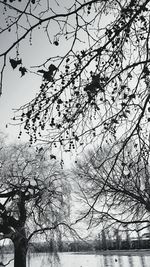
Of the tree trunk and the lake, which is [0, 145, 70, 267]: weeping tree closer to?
the tree trunk

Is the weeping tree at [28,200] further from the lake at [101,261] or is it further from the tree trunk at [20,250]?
the lake at [101,261]

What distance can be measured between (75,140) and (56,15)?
175 cm

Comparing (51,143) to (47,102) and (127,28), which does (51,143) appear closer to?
(47,102)

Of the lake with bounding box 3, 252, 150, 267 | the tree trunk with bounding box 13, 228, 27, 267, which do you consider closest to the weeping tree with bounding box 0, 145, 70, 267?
the tree trunk with bounding box 13, 228, 27, 267

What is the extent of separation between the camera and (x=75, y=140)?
381 centimetres

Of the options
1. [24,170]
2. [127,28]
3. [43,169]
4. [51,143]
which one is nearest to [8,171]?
[24,170]

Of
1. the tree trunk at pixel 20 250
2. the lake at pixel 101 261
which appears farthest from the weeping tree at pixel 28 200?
the lake at pixel 101 261

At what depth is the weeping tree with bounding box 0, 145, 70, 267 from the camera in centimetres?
1304

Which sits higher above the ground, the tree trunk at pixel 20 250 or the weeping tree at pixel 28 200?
the weeping tree at pixel 28 200

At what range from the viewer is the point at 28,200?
13.6 meters

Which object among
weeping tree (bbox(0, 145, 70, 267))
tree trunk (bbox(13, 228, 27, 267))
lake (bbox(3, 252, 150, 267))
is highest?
weeping tree (bbox(0, 145, 70, 267))

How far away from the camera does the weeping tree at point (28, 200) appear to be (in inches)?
513

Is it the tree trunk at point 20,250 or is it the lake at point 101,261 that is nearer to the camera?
the tree trunk at point 20,250

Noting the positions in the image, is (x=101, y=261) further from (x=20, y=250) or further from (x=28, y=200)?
(x=28, y=200)
